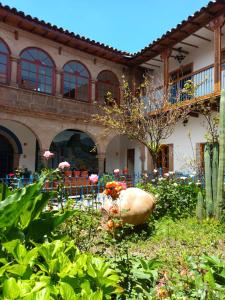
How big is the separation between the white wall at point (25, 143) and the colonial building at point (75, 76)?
45mm

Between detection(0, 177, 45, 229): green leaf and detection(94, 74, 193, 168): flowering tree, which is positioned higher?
detection(94, 74, 193, 168): flowering tree

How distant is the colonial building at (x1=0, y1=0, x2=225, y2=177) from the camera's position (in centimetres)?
1105

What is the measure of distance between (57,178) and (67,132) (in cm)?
1168

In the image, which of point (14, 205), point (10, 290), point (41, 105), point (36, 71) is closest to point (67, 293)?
point (10, 290)

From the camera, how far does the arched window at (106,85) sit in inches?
562

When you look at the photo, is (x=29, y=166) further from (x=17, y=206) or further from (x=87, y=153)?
(x=17, y=206)

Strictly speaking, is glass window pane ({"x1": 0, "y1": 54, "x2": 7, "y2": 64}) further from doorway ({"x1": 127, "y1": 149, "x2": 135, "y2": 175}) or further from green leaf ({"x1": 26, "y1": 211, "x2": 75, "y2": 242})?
green leaf ({"x1": 26, "y1": 211, "x2": 75, "y2": 242})

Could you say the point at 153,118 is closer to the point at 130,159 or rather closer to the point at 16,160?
the point at 130,159

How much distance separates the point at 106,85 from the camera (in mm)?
14617

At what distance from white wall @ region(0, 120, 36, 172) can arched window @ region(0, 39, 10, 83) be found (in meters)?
2.58

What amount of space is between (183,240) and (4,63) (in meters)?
9.59

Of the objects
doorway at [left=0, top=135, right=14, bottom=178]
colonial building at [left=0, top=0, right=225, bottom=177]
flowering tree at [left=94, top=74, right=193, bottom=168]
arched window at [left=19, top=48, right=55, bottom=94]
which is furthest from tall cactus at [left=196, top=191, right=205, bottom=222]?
doorway at [left=0, top=135, right=14, bottom=178]

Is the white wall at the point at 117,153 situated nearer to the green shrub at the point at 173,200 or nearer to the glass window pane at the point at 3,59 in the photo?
the glass window pane at the point at 3,59

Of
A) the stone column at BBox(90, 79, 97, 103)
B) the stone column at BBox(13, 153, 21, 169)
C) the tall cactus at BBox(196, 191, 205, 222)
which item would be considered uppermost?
the stone column at BBox(90, 79, 97, 103)
